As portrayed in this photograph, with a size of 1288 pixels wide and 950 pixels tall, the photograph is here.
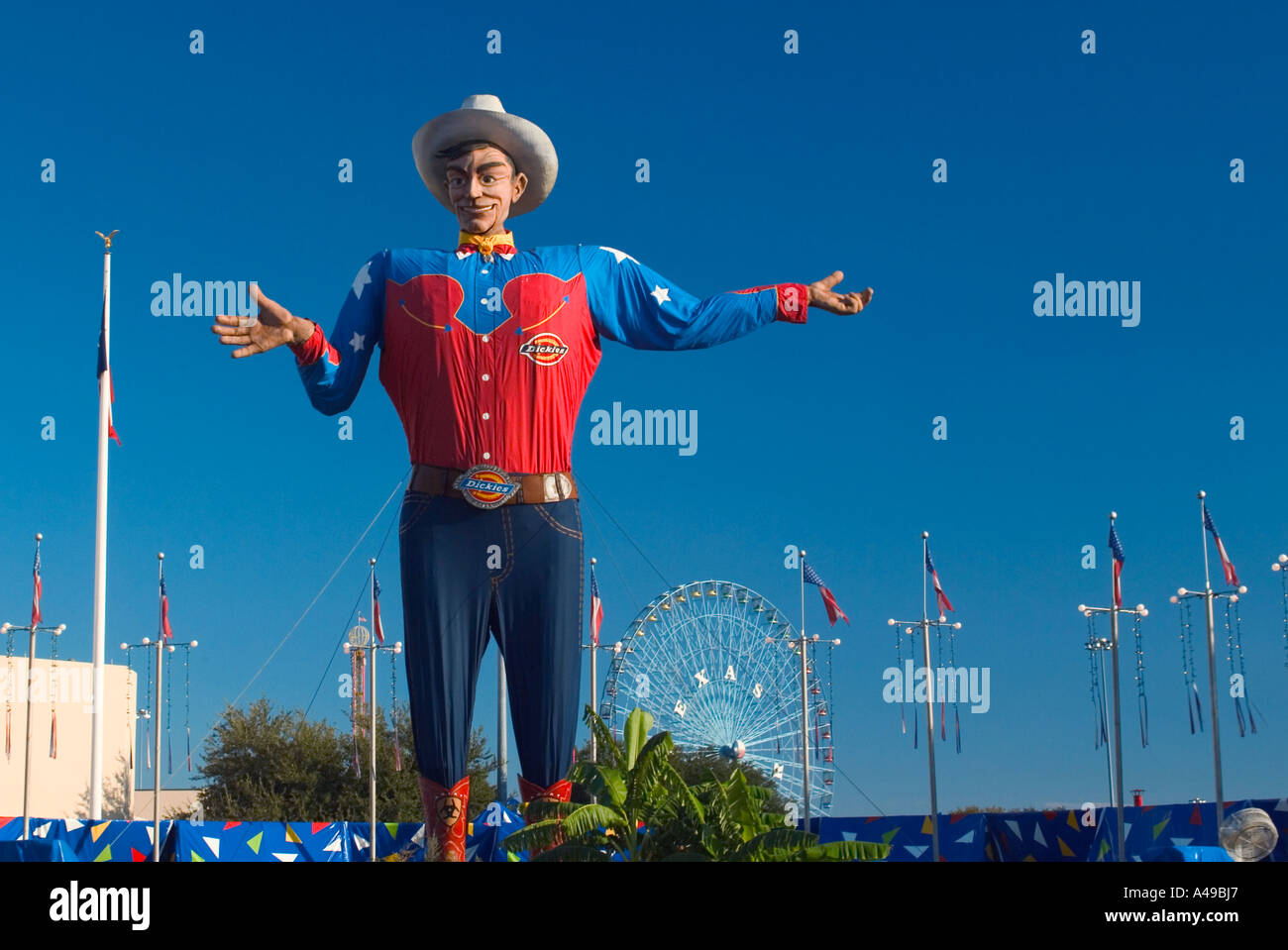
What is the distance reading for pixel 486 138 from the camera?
42.7 ft

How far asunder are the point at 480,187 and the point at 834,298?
125 inches

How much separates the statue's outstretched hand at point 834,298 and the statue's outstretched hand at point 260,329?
435cm

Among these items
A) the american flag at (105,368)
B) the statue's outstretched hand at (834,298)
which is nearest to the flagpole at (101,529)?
the american flag at (105,368)

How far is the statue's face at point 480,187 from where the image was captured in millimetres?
12984

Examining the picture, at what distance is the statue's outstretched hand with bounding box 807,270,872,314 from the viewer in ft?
42.7

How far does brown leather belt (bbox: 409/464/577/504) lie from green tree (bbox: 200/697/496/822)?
98.5ft

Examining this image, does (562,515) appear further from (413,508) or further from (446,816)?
(446,816)

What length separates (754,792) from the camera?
14797 mm
